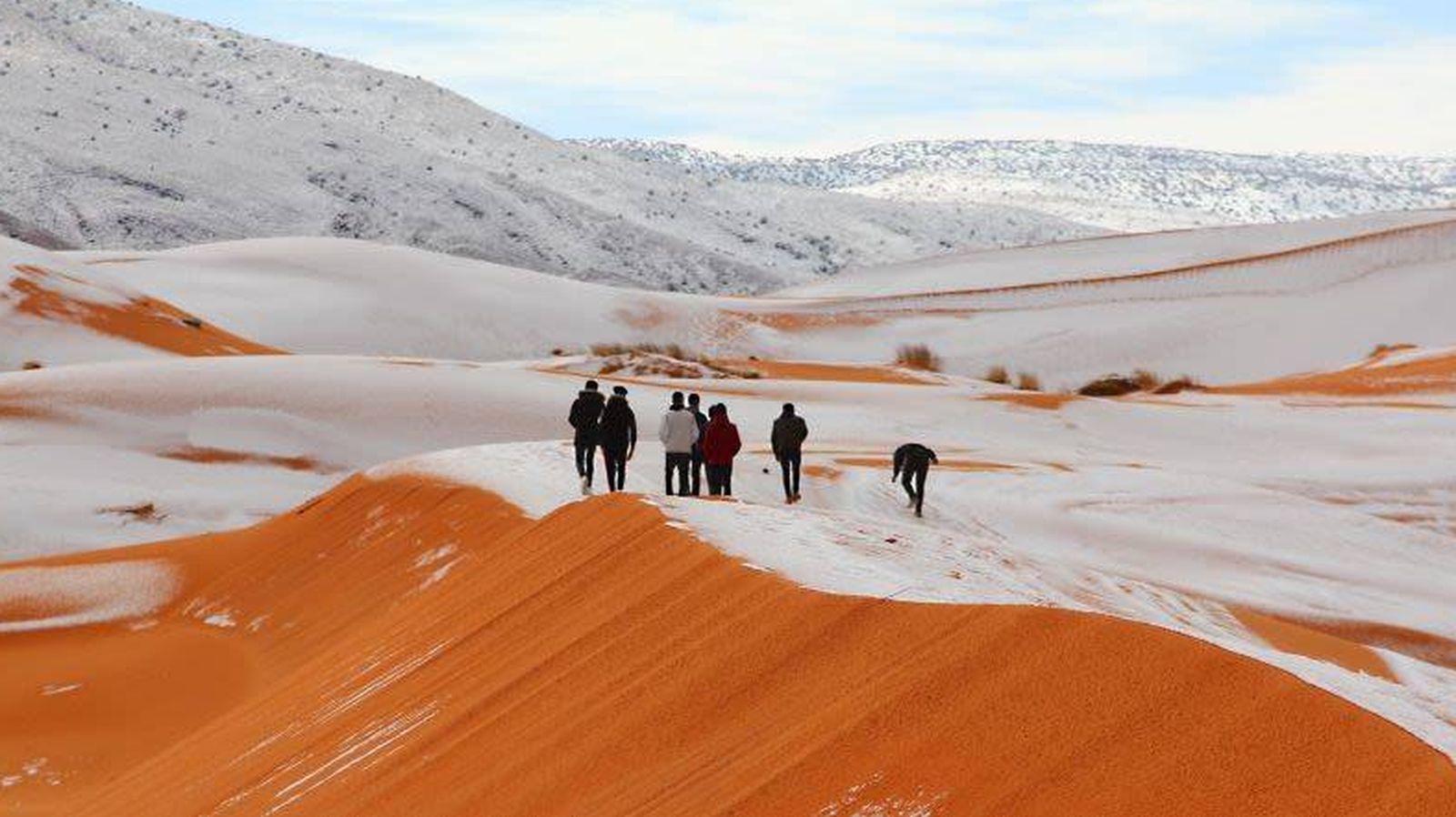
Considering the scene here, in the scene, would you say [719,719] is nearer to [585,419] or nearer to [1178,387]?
[585,419]

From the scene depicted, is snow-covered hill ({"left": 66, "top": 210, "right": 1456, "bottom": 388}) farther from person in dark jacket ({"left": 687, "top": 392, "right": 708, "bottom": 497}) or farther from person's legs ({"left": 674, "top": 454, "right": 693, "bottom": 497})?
person's legs ({"left": 674, "top": 454, "right": 693, "bottom": 497})

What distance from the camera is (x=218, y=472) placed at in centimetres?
2038

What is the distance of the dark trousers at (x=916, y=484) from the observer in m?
15.9

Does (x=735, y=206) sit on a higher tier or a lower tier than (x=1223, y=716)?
higher

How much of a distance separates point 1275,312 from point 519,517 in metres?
36.7

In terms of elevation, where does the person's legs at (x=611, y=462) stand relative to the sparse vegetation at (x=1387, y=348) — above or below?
above

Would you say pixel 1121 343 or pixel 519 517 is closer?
pixel 519 517

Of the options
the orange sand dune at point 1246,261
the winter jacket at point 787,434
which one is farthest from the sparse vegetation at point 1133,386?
the winter jacket at point 787,434

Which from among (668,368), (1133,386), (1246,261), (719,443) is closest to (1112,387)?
(1133,386)

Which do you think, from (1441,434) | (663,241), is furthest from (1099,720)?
(663,241)

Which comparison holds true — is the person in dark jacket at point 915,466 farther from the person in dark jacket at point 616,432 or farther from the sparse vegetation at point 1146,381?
the sparse vegetation at point 1146,381

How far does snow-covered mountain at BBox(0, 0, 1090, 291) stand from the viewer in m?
77.7

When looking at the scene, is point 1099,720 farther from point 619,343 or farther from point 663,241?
point 663,241

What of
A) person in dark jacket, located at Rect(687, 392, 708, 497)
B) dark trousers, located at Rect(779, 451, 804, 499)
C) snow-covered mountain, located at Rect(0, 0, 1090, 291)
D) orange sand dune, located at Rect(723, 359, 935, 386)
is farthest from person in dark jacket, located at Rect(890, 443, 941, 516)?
snow-covered mountain, located at Rect(0, 0, 1090, 291)
